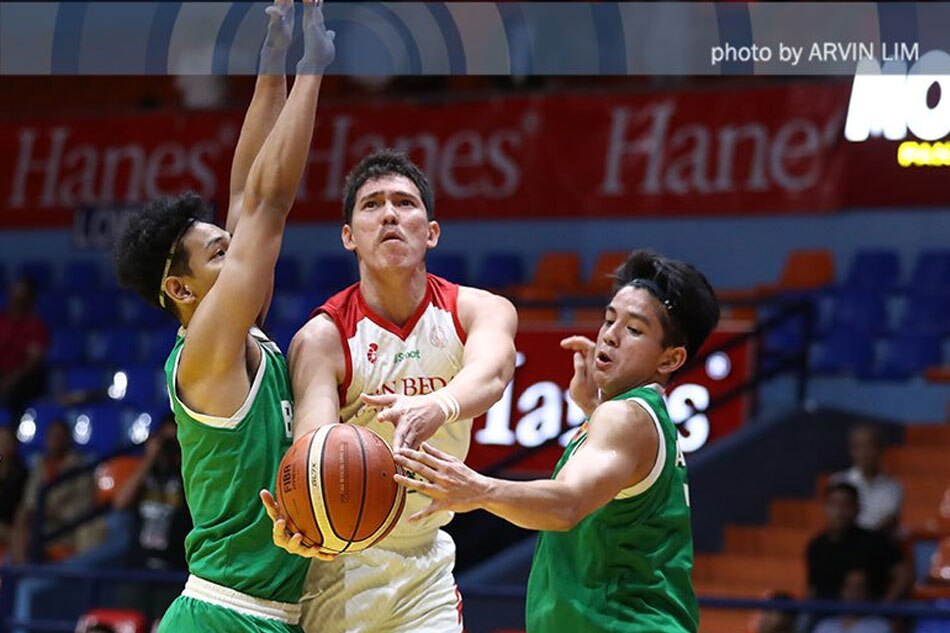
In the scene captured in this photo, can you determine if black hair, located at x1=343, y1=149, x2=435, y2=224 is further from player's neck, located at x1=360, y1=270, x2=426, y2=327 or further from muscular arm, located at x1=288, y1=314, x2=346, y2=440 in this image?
muscular arm, located at x1=288, y1=314, x2=346, y2=440

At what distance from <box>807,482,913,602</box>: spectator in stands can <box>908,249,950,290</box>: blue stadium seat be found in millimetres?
3180

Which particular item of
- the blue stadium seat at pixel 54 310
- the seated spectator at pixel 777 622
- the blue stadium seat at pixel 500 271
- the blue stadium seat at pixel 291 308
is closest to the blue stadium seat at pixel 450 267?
the blue stadium seat at pixel 500 271

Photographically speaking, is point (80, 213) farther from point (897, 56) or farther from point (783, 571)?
point (897, 56)

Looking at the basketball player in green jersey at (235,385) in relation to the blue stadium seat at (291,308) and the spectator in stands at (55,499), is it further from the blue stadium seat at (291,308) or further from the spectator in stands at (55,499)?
the blue stadium seat at (291,308)

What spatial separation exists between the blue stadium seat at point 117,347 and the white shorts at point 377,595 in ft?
33.0

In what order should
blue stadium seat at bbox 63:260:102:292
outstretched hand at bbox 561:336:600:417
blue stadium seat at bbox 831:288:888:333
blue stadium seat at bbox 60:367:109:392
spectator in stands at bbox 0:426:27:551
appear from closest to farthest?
1. outstretched hand at bbox 561:336:600:417
2. blue stadium seat at bbox 831:288:888:333
3. spectator in stands at bbox 0:426:27:551
4. blue stadium seat at bbox 60:367:109:392
5. blue stadium seat at bbox 63:260:102:292

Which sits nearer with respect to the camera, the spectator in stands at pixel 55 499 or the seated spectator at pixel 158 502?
the seated spectator at pixel 158 502

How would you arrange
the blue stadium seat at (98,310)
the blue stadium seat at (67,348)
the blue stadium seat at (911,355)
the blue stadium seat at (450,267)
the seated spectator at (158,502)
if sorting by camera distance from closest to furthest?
the seated spectator at (158,502) → the blue stadium seat at (911,355) → the blue stadium seat at (450,267) → the blue stadium seat at (67,348) → the blue stadium seat at (98,310)

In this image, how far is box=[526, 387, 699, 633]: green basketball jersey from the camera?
473 centimetres

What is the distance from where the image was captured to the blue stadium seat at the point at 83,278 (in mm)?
15641

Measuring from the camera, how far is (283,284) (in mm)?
14586

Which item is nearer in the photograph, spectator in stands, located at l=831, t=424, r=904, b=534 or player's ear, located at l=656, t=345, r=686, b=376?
player's ear, located at l=656, t=345, r=686, b=376

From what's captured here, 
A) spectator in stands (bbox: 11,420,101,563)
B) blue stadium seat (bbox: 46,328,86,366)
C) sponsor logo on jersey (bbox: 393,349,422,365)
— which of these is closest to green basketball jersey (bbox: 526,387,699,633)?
sponsor logo on jersey (bbox: 393,349,422,365)

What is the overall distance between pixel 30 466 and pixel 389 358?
8361 millimetres
